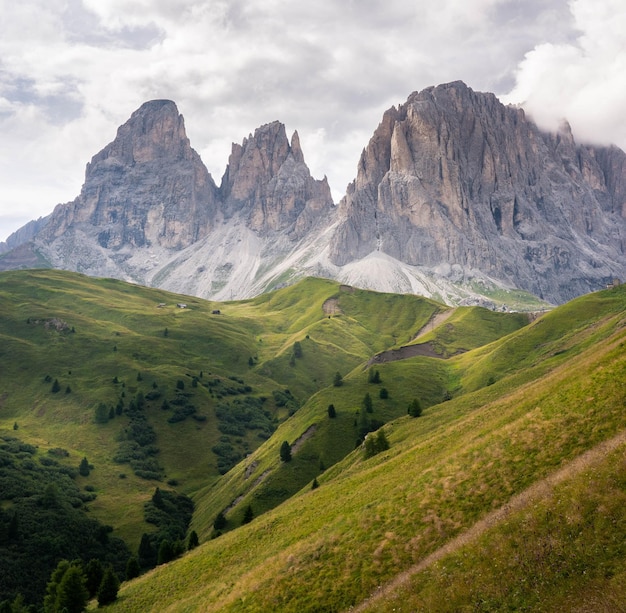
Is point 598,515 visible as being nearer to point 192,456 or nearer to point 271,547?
point 271,547

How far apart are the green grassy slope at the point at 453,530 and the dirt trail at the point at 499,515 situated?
65 cm

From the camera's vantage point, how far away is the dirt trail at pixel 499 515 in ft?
102

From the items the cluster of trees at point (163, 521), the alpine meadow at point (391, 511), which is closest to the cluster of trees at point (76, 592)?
the alpine meadow at point (391, 511)

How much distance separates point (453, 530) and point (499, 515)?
349 cm

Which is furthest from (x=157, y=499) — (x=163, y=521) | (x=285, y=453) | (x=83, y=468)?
(x=285, y=453)

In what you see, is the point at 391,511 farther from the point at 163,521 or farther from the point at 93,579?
the point at 163,521

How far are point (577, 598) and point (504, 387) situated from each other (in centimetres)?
6732

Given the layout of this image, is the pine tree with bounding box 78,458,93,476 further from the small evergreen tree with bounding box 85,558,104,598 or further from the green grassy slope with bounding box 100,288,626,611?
the green grassy slope with bounding box 100,288,626,611

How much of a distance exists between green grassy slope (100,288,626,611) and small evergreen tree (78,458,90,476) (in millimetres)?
88994

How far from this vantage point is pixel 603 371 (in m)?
43.6

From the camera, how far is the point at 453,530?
111ft

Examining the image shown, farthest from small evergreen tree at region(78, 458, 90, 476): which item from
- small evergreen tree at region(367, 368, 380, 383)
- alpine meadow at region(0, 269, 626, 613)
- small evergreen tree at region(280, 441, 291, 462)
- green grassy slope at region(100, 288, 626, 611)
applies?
green grassy slope at region(100, 288, 626, 611)

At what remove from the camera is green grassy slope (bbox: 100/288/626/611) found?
26688 millimetres

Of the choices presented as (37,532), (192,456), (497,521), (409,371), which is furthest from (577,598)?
(192,456)
